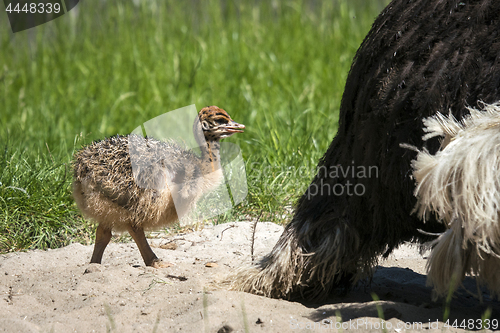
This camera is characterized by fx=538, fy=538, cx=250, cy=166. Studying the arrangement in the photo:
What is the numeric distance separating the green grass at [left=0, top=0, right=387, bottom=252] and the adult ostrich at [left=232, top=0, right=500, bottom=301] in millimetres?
1771

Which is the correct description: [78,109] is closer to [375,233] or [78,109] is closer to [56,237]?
[56,237]

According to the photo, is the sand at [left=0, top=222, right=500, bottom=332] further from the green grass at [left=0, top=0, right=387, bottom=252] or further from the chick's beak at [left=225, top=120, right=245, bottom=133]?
the chick's beak at [left=225, top=120, right=245, bottom=133]

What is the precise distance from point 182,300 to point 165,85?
17.3ft

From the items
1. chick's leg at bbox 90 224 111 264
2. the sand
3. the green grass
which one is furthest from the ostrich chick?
the green grass

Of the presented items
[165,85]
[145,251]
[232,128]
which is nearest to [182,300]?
[145,251]

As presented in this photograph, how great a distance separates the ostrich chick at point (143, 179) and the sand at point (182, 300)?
306mm

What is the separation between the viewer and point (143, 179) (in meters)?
3.48

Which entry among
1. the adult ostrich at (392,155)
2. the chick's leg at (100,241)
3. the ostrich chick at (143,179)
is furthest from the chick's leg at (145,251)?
the adult ostrich at (392,155)

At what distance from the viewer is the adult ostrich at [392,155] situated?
2428 mm

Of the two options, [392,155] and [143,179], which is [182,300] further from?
[392,155]

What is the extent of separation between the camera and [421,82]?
2.58 m

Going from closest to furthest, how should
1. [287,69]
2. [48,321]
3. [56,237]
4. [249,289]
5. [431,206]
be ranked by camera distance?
[431,206] → [48,321] → [249,289] → [56,237] → [287,69]

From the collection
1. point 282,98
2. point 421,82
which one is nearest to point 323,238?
point 421,82

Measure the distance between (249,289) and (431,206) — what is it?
3.80ft
